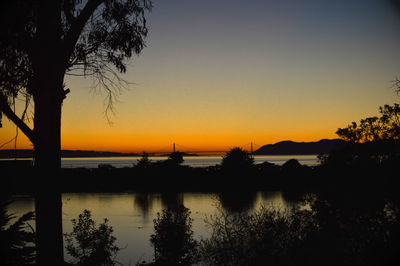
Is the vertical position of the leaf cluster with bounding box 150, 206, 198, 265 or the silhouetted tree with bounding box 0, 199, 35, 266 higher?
the silhouetted tree with bounding box 0, 199, 35, 266

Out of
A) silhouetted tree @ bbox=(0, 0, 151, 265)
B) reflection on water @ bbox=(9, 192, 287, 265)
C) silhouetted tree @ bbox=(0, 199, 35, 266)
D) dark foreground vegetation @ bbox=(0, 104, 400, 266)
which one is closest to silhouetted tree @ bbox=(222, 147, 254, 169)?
reflection on water @ bbox=(9, 192, 287, 265)

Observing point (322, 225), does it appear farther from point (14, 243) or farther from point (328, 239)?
point (14, 243)

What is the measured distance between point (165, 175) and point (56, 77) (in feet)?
282

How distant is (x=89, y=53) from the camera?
711 cm

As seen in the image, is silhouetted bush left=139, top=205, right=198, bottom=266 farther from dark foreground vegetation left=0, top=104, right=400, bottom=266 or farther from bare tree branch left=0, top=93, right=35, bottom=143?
bare tree branch left=0, top=93, right=35, bottom=143

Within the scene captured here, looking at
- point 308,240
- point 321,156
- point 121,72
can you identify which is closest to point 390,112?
point 321,156

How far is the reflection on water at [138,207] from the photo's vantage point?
147 feet

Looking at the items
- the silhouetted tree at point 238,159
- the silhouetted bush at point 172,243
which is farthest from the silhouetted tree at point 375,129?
the silhouetted tree at point 238,159

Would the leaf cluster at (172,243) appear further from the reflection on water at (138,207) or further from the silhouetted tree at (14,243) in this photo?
the silhouetted tree at (14,243)

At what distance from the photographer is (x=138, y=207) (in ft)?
229

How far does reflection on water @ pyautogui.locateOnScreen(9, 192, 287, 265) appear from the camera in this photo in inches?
1766

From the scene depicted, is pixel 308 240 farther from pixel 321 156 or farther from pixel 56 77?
pixel 56 77

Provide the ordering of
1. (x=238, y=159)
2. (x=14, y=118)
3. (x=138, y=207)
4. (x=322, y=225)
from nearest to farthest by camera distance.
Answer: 1. (x=14, y=118)
2. (x=322, y=225)
3. (x=138, y=207)
4. (x=238, y=159)

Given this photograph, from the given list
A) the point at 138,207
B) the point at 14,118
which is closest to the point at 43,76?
the point at 14,118
